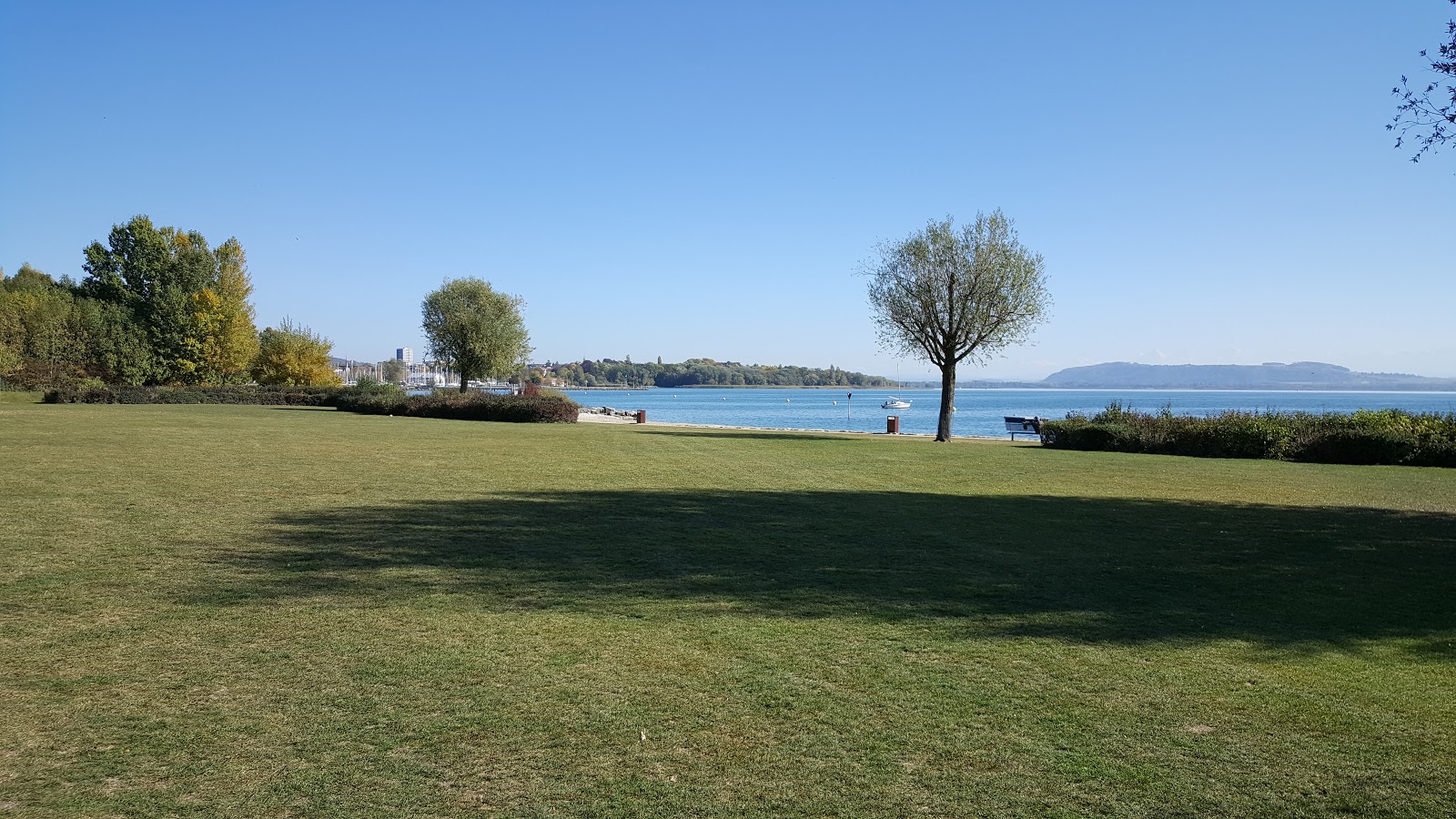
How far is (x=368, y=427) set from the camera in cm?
3141

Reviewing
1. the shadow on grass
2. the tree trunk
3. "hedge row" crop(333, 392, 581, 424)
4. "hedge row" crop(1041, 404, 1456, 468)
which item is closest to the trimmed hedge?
→ "hedge row" crop(333, 392, 581, 424)

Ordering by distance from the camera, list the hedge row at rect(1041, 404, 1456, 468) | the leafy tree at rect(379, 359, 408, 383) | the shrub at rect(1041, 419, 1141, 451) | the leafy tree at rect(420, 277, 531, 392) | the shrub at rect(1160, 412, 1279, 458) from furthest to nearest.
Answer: the leafy tree at rect(379, 359, 408, 383) < the leafy tree at rect(420, 277, 531, 392) < the shrub at rect(1041, 419, 1141, 451) < the shrub at rect(1160, 412, 1279, 458) < the hedge row at rect(1041, 404, 1456, 468)

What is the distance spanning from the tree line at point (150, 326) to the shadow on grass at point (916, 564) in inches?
2399

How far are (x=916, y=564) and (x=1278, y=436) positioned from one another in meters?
19.8

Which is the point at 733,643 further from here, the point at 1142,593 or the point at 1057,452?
the point at 1057,452

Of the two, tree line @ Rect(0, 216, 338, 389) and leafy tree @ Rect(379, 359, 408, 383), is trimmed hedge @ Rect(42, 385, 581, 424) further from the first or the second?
leafy tree @ Rect(379, 359, 408, 383)

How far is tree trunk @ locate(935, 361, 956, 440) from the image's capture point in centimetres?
3177

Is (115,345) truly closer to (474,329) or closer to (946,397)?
(474,329)

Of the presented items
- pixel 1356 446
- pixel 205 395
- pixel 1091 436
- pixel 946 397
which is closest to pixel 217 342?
pixel 205 395

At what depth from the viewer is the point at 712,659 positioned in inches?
229

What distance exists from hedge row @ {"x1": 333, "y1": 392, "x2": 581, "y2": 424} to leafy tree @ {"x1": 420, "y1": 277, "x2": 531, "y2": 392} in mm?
10992

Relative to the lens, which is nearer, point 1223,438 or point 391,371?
point 1223,438

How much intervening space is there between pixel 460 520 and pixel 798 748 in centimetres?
775

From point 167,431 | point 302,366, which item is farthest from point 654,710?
point 302,366
